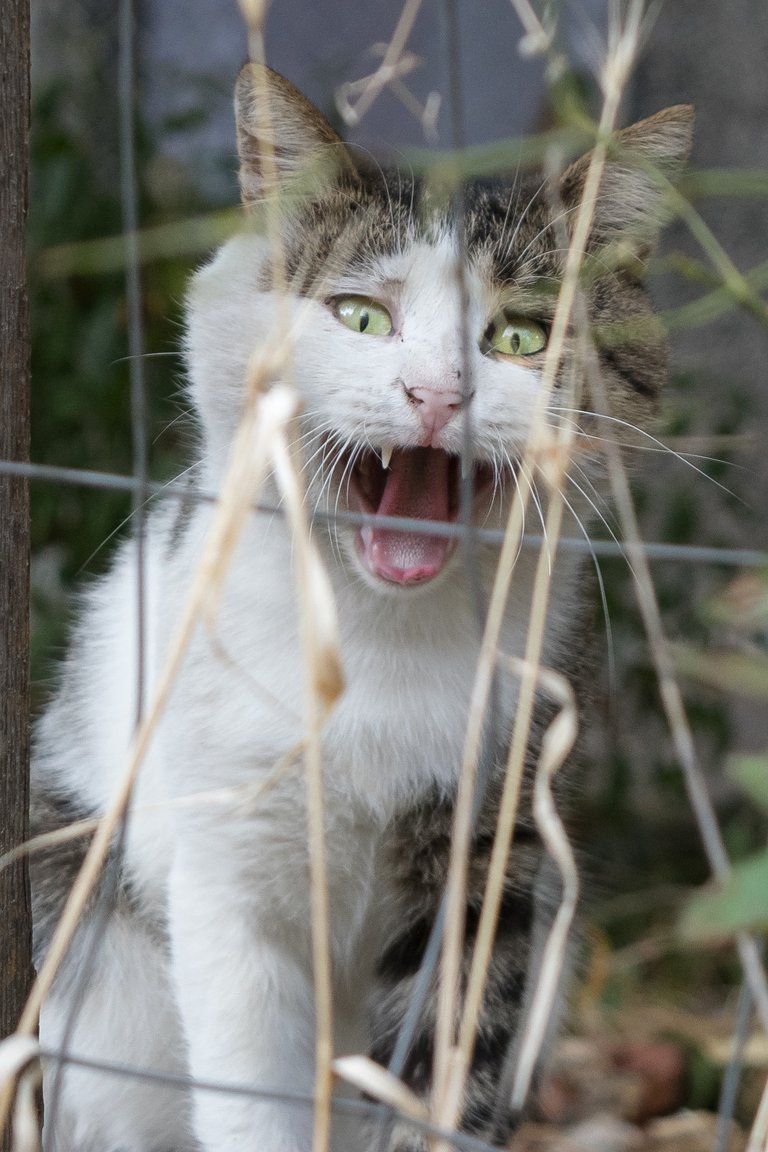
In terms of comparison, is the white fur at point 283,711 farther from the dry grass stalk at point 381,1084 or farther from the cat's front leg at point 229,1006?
the dry grass stalk at point 381,1084

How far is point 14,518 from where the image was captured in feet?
3.79

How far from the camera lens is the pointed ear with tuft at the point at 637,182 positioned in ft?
4.70

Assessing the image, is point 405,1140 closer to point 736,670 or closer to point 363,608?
point 363,608

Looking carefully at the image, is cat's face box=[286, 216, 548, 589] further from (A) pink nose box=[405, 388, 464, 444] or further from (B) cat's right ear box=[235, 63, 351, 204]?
(B) cat's right ear box=[235, 63, 351, 204]

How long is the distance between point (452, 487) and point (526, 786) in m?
0.38

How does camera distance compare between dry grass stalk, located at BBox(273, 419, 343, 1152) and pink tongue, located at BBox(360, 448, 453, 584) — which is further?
pink tongue, located at BBox(360, 448, 453, 584)

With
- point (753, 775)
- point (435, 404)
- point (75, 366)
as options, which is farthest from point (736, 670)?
point (75, 366)

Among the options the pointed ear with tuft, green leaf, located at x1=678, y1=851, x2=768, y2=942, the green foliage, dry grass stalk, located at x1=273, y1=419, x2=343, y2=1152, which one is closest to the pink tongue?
the pointed ear with tuft

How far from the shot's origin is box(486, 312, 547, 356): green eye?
144 cm

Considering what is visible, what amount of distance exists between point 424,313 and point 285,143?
312 mm

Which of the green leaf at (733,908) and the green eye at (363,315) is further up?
the green eye at (363,315)

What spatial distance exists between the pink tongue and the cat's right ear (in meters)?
0.35

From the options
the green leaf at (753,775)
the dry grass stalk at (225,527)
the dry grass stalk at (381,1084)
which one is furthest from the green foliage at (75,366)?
the green leaf at (753,775)

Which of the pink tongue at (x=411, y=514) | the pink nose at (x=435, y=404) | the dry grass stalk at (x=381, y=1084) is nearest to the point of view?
the dry grass stalk at (x=381, y=1084)
